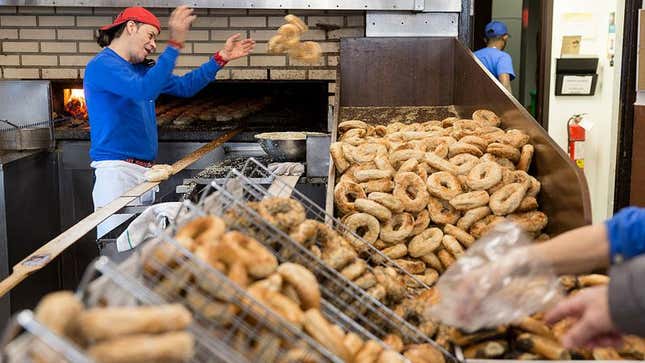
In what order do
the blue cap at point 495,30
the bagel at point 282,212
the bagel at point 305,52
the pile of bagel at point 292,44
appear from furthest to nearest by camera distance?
the blue cap at point 495,30 → the bagel at point 305,52 → the pile of bagel at point 292,44 → the bagel at point 282,212

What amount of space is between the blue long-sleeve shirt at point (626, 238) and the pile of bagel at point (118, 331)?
3.46ft

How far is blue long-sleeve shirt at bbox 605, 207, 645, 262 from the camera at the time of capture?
1.93 metres

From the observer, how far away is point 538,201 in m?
3.47

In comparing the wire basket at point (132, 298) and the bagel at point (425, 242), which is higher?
the wire basket at point (132, 298)

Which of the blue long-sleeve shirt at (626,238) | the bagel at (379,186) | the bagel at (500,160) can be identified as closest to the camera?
the blue long-sleeve shirt at (626,238)

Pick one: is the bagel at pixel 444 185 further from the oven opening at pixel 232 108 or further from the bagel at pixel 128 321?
the oven opening at pixel 232 108

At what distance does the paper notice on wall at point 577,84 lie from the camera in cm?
755

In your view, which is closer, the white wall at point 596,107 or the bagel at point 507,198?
the bagel at point 507,198

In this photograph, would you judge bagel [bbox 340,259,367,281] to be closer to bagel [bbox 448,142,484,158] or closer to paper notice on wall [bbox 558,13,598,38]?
bagel [bbox 448,142,484,158]

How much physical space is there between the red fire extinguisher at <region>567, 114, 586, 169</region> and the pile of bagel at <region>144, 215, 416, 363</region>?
5956mm

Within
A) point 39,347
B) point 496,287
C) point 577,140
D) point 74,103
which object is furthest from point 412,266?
point 577,140

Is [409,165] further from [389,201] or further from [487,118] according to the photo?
[487,118]

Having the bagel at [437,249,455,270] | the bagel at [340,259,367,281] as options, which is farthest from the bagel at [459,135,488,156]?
the bagel at [340,259,367,281]

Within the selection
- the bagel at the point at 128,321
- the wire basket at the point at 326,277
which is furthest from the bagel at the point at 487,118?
the bagel at the point at 128,321
